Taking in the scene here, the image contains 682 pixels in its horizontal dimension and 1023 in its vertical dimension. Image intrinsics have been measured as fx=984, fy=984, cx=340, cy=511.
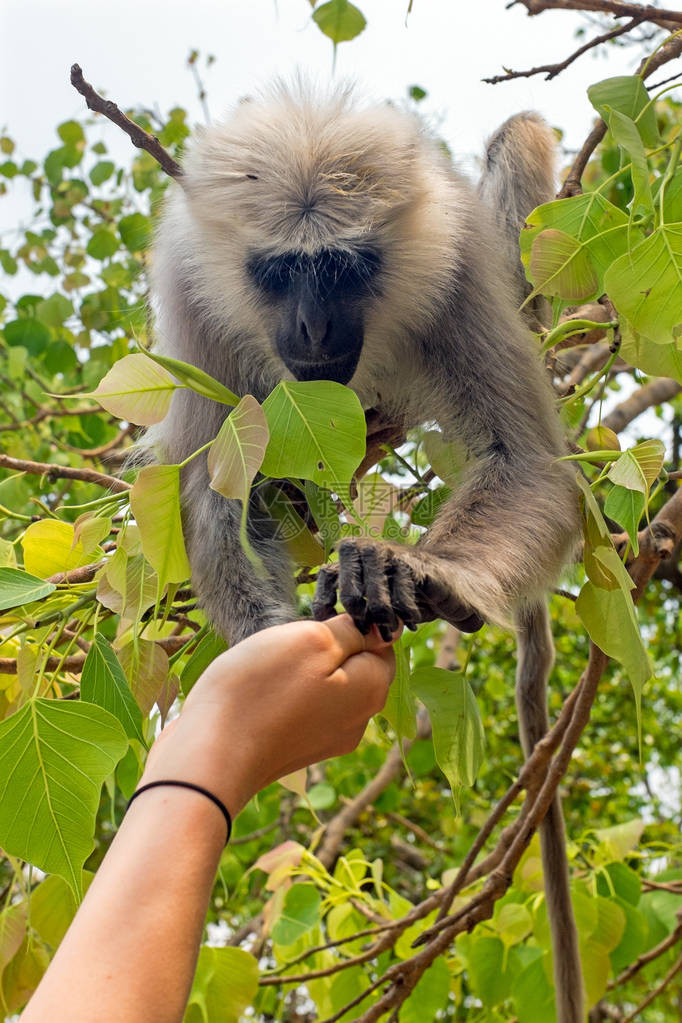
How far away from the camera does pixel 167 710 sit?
4.56 ft

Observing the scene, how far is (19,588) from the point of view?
112 cm

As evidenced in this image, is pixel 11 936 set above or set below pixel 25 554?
below

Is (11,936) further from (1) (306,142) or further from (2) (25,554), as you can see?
(1) (306,142)

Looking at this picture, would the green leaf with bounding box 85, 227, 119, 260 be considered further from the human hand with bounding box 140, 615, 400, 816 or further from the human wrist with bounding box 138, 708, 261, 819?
the human wrist with bounding box 138, 708, 261, 819

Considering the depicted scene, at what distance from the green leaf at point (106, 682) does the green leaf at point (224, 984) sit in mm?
508

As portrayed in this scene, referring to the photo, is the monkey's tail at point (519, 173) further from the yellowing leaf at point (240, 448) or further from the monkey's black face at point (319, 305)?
the yellowing leaf at point (240, 448)

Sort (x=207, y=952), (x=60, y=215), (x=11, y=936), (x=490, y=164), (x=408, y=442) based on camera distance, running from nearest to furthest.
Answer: (x=11, y=936)
(x=207, y=952)
(x=408, y=442)
(x=490, y=164)
(x=60, y=215)

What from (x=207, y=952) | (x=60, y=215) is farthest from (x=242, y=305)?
(x=60, y=215)

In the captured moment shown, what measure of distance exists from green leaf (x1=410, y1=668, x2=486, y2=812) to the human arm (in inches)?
5.4

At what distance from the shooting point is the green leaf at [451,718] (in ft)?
4.25

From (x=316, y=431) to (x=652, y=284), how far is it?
38 cm

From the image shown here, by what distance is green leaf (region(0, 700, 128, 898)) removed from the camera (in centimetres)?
103

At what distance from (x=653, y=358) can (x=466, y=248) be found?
2.48 ft

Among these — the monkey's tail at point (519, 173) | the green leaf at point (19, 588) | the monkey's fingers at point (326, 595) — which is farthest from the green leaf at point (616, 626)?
the monkey's tail at point (519, 173)
